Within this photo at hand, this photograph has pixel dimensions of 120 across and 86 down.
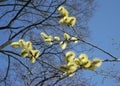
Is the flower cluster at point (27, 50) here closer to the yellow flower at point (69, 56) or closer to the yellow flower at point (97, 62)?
the yellow flower at point (69, 56)

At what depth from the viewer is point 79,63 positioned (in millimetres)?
2492

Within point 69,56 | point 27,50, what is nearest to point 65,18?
point 69,56

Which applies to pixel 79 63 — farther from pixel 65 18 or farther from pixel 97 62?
pixel 65 18

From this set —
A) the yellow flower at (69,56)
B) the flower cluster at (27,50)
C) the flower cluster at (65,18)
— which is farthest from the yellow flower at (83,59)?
the flower cluster at (27,50)

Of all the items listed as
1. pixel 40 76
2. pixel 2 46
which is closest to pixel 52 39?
pixel 2 46

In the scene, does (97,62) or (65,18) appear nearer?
(97,62)

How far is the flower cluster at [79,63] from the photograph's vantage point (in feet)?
8.07

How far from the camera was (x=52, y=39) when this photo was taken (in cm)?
301

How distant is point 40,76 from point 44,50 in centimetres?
94

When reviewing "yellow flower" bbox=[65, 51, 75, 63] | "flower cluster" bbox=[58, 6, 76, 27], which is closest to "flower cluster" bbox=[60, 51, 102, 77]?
"yellow flower" bbox=[65, 51, 75, 63]

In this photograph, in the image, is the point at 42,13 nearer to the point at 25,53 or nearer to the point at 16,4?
the point at 16,4

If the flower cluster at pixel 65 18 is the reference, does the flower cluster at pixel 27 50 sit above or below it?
below

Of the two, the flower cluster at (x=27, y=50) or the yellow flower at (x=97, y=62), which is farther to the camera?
the flower cluster at (x=27, y=50)

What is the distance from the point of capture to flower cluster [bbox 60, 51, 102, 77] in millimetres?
2459
